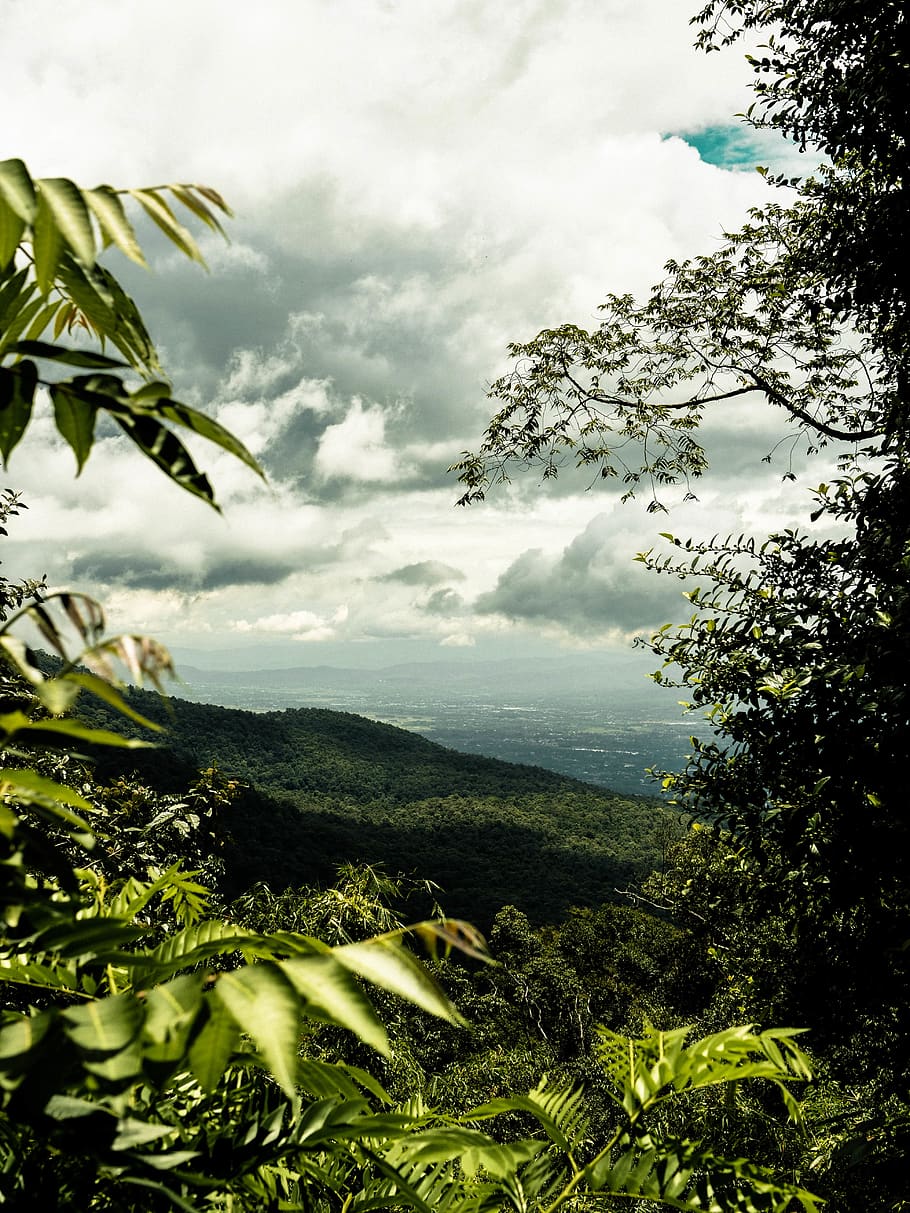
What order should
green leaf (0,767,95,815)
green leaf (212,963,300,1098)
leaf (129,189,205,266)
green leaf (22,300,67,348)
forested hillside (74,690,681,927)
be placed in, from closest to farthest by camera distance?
green leaf (212,963,300,1098)
green leaf (0,767,95,815)
leaf (129,189,205,266)
green leaf (22,300,67,348)
forested hillside (74,690,681,927)

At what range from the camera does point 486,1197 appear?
1524mm

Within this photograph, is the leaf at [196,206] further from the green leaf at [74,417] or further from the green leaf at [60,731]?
the green leaf at [60,731]

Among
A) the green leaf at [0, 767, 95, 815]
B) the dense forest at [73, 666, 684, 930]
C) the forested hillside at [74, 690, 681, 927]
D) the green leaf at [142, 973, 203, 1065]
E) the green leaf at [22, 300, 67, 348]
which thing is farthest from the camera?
the forested hillside at [74, 690, 681, 927]

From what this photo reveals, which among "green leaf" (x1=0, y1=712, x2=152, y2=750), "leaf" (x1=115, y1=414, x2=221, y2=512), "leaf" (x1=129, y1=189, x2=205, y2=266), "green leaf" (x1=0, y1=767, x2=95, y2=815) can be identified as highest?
"leaf" (x1=129, y1=189, x2=205, y2=266)

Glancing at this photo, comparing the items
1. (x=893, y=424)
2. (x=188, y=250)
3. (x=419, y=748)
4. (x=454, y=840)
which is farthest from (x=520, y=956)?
(x=419, y=748)

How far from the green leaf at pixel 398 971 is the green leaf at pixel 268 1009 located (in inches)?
2.7

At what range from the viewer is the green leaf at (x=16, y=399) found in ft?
3.02

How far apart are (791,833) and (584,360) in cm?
537

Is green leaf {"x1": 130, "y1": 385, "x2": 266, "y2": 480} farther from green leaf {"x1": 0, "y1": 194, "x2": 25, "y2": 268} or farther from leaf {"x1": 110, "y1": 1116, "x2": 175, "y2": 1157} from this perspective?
leaf {"x1": 110, "y1": 1116, "x2": 175, "y2": 1157}

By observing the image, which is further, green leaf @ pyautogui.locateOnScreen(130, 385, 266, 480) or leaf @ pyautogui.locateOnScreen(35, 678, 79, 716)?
green leaf @ pyautogui.locateOnScreen(130, 385, 266, 480)

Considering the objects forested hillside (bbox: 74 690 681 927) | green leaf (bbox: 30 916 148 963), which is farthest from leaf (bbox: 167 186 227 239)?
forested hillside (bbox: 74 690 681 927)

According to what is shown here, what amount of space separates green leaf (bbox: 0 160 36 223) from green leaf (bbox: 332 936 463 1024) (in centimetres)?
90

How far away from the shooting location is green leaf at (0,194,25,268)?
882mm

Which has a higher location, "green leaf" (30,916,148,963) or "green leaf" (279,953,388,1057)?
"green leaf" (279,953,388,1057)
